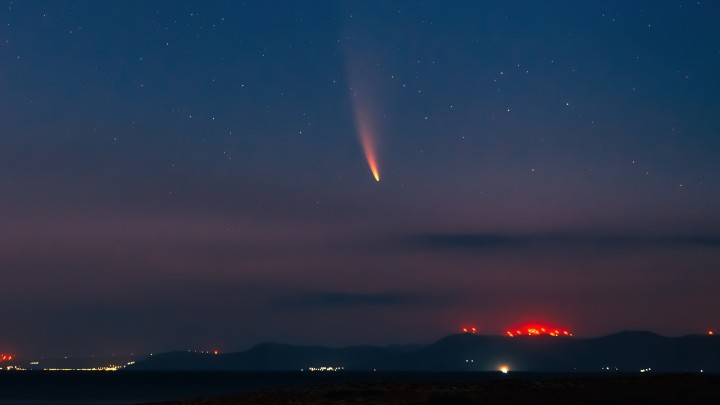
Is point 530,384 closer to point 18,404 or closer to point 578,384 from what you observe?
point 578,384

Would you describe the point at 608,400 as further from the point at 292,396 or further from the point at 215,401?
the point at 215,401

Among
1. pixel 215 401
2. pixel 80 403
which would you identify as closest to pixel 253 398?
pixel 215 401

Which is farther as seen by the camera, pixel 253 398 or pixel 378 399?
pixel 253 398

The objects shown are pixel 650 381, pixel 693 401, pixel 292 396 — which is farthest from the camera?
pixel 650 381

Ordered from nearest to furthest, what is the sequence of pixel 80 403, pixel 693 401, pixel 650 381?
1. pixel 693 401
2. pixel 650 381
3. pixel 80 403

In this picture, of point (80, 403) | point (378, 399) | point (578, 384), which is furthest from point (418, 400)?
point (80, 403)

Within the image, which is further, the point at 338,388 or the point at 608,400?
the point at 338,388
